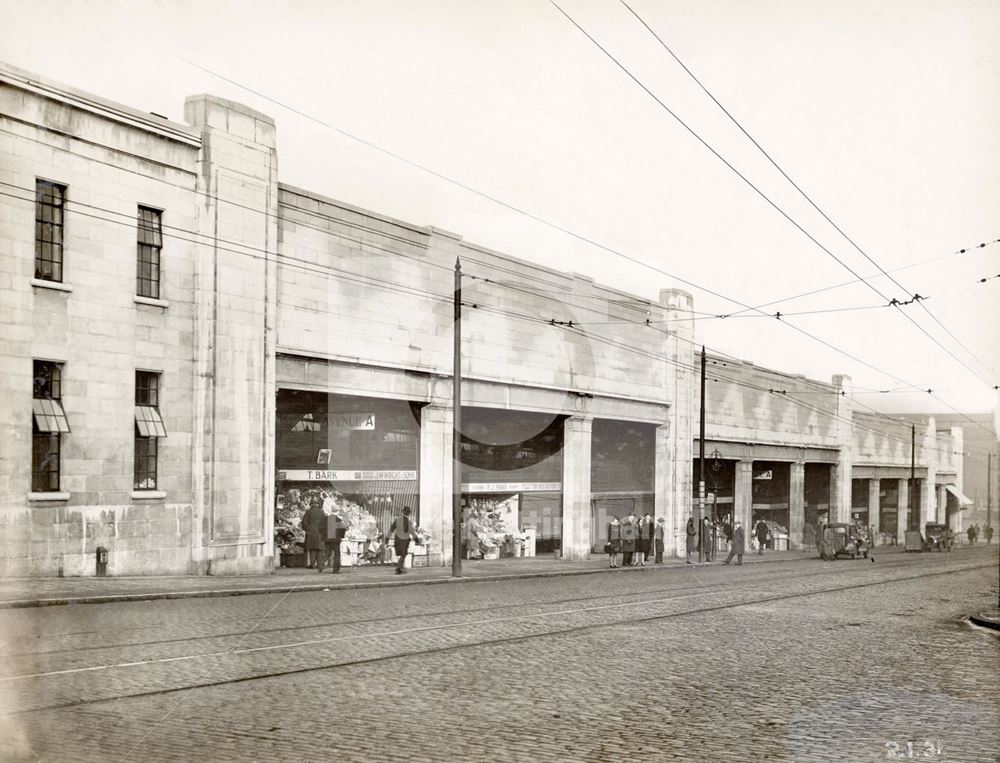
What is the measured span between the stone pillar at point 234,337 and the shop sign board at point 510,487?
950cm

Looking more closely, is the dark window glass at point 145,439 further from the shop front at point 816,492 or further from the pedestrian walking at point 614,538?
the shop front at point 816,492

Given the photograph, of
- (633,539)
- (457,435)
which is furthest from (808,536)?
(457,435)

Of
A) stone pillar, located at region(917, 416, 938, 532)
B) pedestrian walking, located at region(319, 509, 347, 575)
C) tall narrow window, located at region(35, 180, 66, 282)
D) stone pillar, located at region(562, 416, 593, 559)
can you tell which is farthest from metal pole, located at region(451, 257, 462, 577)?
stone pillar, located at region(917, 416, 938, 532)

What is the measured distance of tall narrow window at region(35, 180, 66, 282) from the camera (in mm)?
19547

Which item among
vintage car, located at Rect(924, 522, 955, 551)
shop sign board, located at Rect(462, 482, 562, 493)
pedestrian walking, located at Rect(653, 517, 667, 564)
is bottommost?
vintage car, located at Rect(924, 522, 955, 551)

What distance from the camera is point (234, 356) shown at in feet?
76.5

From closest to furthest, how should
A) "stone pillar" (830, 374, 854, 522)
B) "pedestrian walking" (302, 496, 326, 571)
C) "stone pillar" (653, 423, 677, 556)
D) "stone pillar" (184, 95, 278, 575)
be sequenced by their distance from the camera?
"stone pillar" (184, 95, 278, 575) < "pedestrian walking" (302, 496, 326, 571) < "stone pillar" (653, 423, 677, 556) < "stone pillar" (830, 374, 854, 522)

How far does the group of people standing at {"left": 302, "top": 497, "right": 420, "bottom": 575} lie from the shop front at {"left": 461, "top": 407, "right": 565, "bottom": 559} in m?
6.03

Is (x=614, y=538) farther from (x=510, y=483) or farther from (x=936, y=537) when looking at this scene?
(x=936, y=537)

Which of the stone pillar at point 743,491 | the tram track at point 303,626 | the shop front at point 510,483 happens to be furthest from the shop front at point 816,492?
the tram track at point 303,626

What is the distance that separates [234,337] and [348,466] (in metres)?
5.59

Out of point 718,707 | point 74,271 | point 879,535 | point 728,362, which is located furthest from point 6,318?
point 879,535

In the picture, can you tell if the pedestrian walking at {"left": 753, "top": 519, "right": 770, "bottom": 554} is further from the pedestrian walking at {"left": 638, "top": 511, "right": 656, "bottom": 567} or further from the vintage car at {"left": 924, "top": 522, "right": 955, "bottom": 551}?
the vintage car at {"left": 924, "top": 522, "right": 955, "bottom": 551}

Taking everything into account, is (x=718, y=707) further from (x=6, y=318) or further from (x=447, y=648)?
(x=6, y=318)
